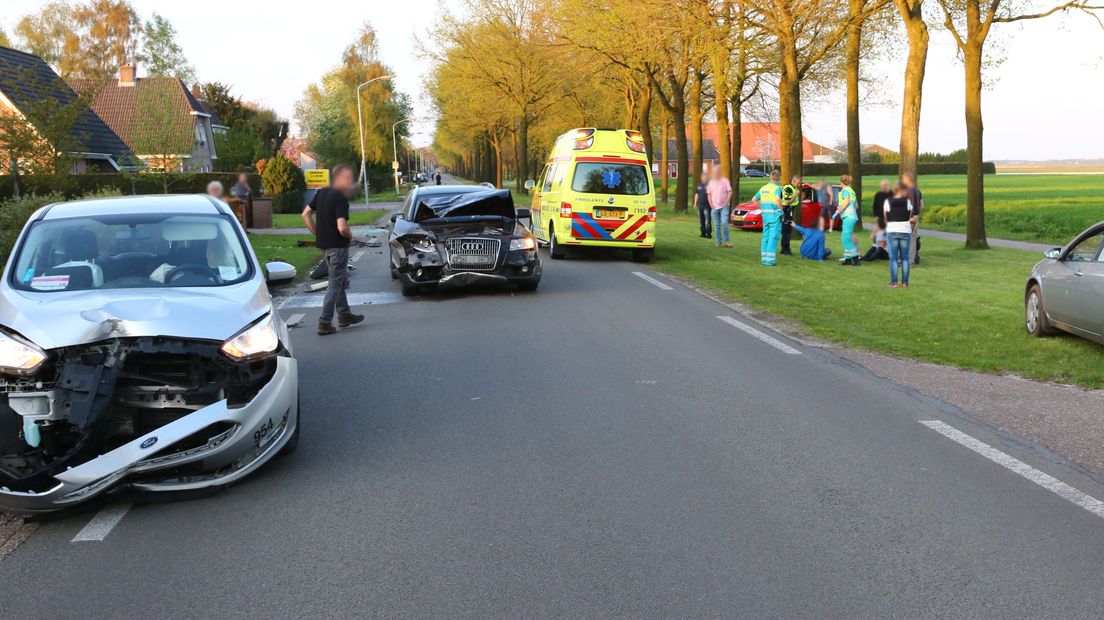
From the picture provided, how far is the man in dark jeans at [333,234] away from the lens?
36.3 feet

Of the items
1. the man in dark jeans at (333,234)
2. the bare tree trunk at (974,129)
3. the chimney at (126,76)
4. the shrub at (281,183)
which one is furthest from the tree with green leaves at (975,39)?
the chimney at (126,76)

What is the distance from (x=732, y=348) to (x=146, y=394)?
240 inches

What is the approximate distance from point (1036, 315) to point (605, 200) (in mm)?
9792

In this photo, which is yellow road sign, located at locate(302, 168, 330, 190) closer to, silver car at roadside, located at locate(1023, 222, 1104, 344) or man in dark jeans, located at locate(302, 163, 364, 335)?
man in dark jeans, located at locate(302, 163, 364, 335)

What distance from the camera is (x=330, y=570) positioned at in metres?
4.27

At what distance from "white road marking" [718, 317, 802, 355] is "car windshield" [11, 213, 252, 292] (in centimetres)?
538

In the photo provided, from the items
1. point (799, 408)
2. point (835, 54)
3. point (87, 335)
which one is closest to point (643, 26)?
point (835, 54)

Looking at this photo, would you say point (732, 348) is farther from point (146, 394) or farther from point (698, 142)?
point (698, 142)

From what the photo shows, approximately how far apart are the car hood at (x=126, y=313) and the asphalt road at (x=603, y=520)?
90 cm

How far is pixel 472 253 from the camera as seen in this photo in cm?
1385

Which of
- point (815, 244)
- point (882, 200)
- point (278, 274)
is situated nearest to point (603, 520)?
point (278, 274)

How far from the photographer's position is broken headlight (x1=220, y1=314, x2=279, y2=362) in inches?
213

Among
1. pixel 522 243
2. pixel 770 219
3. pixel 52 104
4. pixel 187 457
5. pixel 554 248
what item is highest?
pixel 52 104

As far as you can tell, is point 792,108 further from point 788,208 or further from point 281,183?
point 281,183
